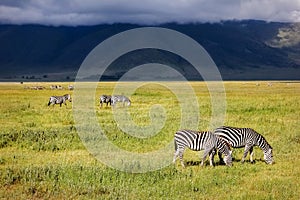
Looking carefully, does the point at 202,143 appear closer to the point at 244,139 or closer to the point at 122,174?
the point at 244,139

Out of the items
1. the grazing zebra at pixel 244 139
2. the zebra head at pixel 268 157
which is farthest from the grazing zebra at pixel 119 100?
the zebra head at pixel 268 157

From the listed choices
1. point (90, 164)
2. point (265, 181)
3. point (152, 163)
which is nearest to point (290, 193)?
point (265, 181)

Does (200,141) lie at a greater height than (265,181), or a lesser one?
greater

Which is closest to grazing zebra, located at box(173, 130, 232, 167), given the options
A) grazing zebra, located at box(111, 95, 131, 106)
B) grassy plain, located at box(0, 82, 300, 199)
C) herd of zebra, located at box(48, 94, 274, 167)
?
herd of zebra, located at box(48, 94, 274, 167)

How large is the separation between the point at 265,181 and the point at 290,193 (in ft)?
4.78

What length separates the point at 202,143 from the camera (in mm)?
16078

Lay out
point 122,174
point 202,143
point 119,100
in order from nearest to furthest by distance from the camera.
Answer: point 122,174
point 202,143
point 119,100

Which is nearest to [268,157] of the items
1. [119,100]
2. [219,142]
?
[219,142]

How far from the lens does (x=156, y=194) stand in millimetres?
12641

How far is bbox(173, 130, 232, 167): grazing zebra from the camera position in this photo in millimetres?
16062

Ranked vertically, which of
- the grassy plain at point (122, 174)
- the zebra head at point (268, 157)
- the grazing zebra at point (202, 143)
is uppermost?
the grazing zebra at point (202, 143)

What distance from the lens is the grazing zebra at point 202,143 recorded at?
16062 millimetres

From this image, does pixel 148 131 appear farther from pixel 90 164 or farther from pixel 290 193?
pixel 290 193

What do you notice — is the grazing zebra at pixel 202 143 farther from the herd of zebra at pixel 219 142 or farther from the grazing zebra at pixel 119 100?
the grazing zebra at pixel 119 100
